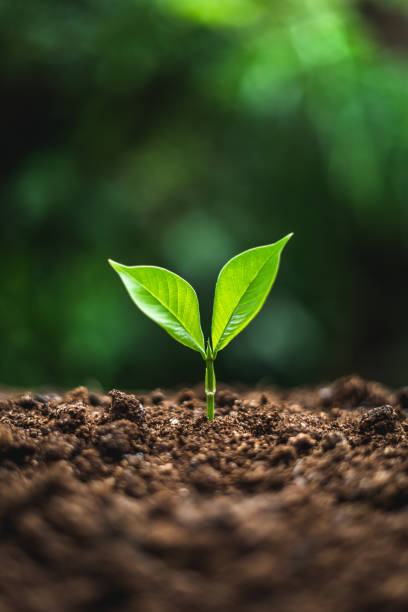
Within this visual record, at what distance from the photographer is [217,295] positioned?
69 cm

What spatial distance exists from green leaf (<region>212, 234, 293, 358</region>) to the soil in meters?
0.14

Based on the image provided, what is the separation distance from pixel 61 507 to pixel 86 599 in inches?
3.6

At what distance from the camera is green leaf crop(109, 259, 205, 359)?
0.66 meters

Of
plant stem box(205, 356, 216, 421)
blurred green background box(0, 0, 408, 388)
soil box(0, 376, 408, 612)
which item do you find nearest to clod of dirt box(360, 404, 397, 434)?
soil box(0, 376, 408, 612)

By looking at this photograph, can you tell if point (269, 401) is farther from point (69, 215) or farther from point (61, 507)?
point (69, 215)

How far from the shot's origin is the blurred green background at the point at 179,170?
7.83 ft

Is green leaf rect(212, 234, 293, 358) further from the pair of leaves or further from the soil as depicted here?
Answer: the soil

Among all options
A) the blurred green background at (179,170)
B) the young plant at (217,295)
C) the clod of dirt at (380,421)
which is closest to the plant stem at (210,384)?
the young plant at (217,295)

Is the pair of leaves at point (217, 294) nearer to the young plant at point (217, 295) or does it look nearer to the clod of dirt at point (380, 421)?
the young plant at point (217, 295)

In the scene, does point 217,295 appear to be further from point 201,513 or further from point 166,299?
point 201,513

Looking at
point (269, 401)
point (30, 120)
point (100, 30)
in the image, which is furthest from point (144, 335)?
point (269, 401)

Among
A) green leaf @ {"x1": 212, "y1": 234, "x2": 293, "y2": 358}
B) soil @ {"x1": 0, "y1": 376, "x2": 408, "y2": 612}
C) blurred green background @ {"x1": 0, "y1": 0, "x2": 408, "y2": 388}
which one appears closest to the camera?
soil @ {"x1": 0, "y1": 376, "x2": 408, "y2": 612}

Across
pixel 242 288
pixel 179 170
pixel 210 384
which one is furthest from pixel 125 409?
pixel 179 170

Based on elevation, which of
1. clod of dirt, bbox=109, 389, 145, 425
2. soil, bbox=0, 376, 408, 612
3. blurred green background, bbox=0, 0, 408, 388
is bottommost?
soil, bbox=0, 376, 408, 612
